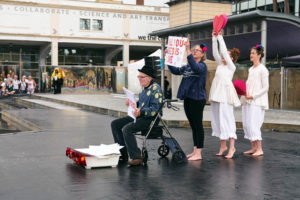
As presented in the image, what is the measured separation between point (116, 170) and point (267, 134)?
6.18 metres

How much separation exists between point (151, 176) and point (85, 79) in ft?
101

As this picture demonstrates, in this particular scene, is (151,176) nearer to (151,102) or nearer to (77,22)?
(151,102)

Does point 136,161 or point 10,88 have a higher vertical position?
point 10,88

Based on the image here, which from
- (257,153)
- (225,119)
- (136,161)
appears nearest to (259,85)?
(225,119)

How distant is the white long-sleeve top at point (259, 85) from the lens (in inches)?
308

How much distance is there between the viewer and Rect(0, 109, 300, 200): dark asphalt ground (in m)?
5.21

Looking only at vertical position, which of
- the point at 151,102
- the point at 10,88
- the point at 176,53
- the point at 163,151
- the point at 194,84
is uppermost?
the point at 176,53

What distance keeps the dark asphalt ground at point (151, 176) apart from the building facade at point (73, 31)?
115 feet

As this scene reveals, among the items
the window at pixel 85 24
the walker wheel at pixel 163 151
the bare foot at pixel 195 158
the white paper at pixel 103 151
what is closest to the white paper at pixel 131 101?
the white paper at pixel 103 151

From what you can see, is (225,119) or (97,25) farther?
(97,25)

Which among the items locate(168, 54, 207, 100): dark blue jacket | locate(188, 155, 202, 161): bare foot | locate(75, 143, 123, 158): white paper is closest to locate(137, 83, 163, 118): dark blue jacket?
locate(168, 54, 207, 100): dark blue jacket

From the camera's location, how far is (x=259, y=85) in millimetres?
7887

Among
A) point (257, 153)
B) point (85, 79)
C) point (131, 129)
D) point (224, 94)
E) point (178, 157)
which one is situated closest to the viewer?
point (131, 129)

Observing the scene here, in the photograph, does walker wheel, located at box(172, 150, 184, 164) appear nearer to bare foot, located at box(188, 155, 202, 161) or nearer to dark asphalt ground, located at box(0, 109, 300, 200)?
dark asphalt ground, located at box(0, 109, 300, 200)
